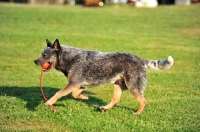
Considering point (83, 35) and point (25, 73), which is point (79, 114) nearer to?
point (25, 73)

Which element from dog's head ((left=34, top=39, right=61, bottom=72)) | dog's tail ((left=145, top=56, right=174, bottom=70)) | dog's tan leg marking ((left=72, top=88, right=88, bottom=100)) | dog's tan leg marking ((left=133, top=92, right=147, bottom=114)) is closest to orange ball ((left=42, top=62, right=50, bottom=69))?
dog's head ((left=34, top=39, right=61, bottom=72))

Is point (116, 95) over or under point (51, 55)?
under

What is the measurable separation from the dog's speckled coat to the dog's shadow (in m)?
1.22

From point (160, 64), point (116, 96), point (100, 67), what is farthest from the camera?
point (116, 96)

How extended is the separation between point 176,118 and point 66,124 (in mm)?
2791

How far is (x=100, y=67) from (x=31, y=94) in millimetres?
2917

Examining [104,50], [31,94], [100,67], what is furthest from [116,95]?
[104,50]

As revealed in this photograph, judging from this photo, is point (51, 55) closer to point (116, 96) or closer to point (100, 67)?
point (100, 67)

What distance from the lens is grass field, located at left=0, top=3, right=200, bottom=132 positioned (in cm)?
1006

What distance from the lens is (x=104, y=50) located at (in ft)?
70.3

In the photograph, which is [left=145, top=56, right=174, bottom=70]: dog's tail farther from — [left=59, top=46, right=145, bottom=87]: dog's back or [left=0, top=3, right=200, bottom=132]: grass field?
[left=0, top=3, right=200, bottom=132]: grass field

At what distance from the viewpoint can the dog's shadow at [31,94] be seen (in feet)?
37.6

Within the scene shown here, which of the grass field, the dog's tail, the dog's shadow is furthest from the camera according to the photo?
the dog's shadow

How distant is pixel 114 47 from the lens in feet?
72.9
